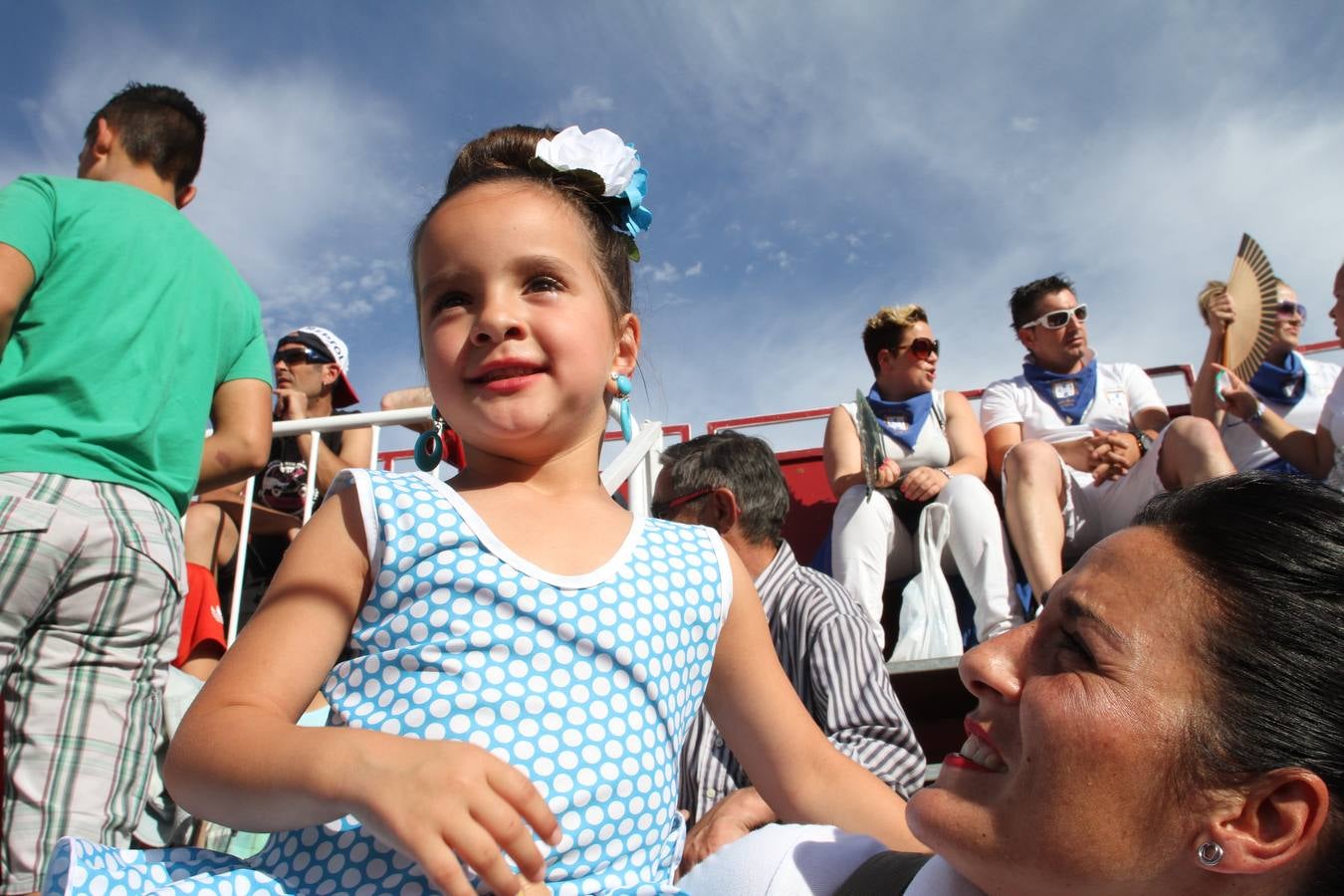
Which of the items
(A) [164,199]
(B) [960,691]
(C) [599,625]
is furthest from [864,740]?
(A) [164,199]

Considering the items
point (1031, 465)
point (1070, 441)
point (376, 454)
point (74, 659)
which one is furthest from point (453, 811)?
point (1070, 441)

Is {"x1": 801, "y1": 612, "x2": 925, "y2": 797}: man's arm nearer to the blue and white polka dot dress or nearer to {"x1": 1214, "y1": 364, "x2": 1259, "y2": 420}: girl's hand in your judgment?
the blue and white polka dot dress

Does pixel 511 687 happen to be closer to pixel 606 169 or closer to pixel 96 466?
pixel 606 169

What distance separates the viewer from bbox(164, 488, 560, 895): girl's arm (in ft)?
2.88

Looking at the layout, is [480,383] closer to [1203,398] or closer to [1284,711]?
[1284,711]

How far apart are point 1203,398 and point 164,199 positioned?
4.27 m

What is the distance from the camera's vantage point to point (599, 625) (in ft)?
4.13

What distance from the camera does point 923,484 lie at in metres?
4.14

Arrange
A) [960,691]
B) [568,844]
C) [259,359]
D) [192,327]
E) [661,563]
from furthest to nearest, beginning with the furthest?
1. [960,691]
2. [259,359]
3. [192,327]
4. [661,563]
5. [568,844]

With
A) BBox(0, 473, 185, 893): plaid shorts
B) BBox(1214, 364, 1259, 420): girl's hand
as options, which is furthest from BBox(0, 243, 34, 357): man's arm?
BBox(1214, 364, 1259, 420): girl's hand

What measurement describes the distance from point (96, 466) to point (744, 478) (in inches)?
79.4

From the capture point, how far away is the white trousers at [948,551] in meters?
3.67

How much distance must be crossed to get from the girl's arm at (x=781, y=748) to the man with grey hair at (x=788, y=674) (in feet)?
2.07

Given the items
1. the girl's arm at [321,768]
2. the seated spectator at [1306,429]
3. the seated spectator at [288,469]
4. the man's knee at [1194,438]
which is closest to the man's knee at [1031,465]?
the man's knee at [1194,438]
